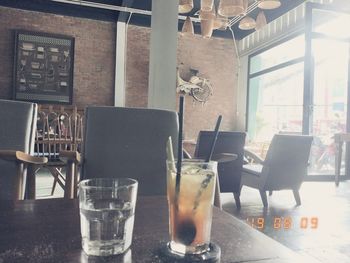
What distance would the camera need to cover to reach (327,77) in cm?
569

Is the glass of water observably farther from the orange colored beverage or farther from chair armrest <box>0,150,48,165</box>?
chair armrest <box>0,150,48,165</box>

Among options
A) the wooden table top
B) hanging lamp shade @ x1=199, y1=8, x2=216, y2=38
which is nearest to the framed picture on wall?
hanging lamp shade @ x1=199, y1=8, x2=216, y2=38

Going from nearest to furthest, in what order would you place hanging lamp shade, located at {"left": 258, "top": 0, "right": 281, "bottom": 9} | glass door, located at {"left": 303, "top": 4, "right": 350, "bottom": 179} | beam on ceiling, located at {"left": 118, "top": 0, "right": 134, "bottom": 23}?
hanging lamp shade, located at {"left": 258, "top": 0, "right": 281, "bottom": 9} < glass door, located at {"left": 303, "top": 4, "right": 350, "bottom": 179} < beam on ceiling, located at {"left": 118, "top": 0, "right": 134, "bottom": 23}

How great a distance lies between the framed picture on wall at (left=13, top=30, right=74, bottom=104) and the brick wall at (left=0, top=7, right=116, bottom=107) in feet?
0.43

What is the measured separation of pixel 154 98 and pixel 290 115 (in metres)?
3.81

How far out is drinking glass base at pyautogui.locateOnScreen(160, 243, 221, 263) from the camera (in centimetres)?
54

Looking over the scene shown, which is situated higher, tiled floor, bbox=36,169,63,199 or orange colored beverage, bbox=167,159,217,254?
orange colored beverage, bbox=167,159,217,254

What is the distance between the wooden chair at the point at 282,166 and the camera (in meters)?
3.30

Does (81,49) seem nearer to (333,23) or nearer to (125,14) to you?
(125,14)

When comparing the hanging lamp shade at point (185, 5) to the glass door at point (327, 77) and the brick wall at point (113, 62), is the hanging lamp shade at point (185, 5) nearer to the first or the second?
the glass door at point (327, 77)

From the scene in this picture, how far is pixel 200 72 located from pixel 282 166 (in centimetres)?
461

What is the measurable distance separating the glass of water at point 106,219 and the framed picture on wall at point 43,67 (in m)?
6.34

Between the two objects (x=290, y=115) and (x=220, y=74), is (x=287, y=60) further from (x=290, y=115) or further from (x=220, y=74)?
(x=220, y=74)

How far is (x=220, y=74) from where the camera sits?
7.80 m
